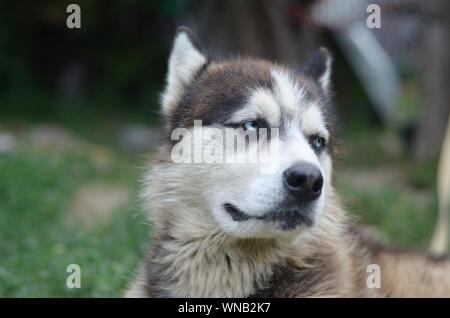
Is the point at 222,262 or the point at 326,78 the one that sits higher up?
the point at 326,78

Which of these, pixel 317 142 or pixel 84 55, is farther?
pixel 84 55

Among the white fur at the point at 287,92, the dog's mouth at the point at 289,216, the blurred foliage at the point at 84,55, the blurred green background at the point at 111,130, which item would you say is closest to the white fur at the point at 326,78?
the blurred green background at the point at 111,130

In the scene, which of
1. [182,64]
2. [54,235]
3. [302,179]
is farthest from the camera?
[54,235]

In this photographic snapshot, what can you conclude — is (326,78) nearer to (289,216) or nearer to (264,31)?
(289,216)

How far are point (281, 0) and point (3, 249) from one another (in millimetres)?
8632

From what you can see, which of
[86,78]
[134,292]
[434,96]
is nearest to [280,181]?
[134,292]

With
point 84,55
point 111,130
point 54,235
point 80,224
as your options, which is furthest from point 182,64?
point 84,55

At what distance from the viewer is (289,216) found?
349 centimetres

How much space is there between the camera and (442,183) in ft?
21.6

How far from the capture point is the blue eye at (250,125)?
12.2ft

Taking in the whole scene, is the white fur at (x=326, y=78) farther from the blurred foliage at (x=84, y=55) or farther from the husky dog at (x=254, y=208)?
the blurred foliage at (x=84, y=55)

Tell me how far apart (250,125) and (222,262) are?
0.72m

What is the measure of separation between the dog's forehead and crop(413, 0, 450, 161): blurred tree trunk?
21.2ft
